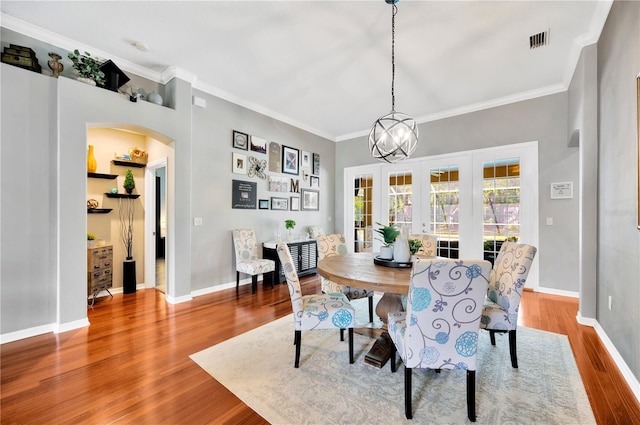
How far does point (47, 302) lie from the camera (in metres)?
2.73

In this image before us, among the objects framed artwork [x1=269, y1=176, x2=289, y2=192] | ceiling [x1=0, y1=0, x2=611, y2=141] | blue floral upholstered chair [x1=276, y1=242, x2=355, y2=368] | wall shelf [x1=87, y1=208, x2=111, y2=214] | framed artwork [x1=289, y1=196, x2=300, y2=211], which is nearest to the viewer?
blue floral upholstered chair [x1=276, y1=242, x2=355, y2=368]

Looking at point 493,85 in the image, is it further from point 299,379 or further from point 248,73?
point 299,379

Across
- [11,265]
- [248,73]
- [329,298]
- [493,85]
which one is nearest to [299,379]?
[329,298]

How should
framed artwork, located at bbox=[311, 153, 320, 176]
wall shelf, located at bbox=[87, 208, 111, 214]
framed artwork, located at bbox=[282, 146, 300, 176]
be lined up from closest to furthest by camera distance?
wall shelf, located at bbox=[87, 208, 111, 214] < framed artwork, located at bbox=[282, 146, 300, 176] < framed artwork, located at bbox=[311, 153, 320, 176]

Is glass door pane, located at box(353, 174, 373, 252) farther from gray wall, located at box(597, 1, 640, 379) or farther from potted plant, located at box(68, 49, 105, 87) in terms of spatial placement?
potted plant, located at box(68, 49, 105, 87)

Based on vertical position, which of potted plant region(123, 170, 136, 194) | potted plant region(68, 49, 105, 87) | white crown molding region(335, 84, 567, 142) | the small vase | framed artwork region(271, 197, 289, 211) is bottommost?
framed artwork region(271, 197, 289, 211)

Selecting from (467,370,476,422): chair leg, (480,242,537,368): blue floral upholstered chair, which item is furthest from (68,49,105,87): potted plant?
(480,242,537,368): blue floral upholstered chair

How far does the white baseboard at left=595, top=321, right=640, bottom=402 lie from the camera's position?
1.78 m

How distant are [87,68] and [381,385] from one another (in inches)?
164

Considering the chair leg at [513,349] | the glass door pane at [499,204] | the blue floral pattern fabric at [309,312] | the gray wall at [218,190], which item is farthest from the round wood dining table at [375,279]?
the glass door pane at [499,204]

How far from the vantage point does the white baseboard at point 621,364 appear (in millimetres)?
1782

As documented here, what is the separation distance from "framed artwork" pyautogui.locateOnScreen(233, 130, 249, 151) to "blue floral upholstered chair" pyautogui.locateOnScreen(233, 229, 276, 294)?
136 cm

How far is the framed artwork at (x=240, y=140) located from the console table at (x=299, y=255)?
66.0 inches

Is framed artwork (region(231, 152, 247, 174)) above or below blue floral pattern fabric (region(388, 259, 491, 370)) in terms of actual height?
above
